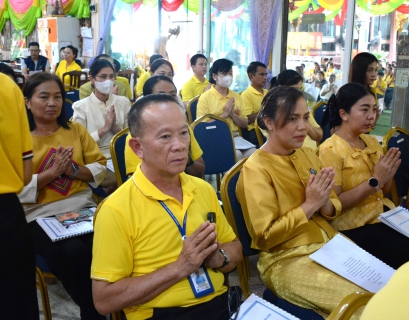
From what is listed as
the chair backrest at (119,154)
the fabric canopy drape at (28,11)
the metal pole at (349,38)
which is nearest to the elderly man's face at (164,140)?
the chair backrest at (119,154)

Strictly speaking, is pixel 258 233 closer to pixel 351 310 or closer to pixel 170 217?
pixel 170 217

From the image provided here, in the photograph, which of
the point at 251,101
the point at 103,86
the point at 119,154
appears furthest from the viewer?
the point at 251,101

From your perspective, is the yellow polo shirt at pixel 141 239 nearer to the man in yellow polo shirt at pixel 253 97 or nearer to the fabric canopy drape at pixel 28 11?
the man in yellow polo shirt at pixel 253 97

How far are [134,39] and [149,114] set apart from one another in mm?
8301

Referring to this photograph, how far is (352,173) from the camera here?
84.7 inches

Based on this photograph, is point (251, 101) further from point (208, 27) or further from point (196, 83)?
point (208, 27)

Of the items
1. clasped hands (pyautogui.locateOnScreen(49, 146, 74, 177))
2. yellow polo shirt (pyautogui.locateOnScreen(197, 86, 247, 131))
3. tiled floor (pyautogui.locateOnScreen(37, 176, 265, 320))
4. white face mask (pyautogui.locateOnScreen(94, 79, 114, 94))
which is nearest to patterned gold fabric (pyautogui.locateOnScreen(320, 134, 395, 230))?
tiled floor (pyautogui.locateOnScreen(37, 176, 265, 320))

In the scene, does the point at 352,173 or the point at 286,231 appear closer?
the point at 286,231

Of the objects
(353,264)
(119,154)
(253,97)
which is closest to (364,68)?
(253,97)

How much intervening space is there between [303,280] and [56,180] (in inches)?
52.5

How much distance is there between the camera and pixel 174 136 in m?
1.46

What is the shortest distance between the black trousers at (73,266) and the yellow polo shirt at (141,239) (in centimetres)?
66

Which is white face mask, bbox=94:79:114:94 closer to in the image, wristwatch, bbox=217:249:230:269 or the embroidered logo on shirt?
the embroidered logo on shirt

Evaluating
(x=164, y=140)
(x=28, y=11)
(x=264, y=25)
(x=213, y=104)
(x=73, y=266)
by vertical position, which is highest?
(x=28, y=11)
